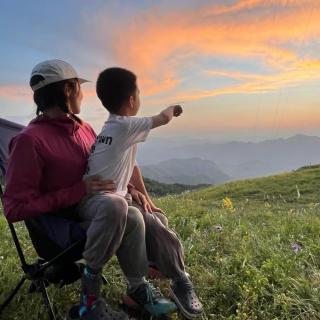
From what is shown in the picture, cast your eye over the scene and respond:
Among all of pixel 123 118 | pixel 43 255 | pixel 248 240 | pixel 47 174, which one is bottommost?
pixel 248 240

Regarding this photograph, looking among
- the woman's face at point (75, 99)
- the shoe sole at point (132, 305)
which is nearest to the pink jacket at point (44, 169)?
the woman's face at point (75, 99)

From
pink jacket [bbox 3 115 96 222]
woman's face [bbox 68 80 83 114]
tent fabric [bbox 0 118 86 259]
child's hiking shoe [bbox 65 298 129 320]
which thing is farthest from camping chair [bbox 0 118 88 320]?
woman's face [bbox 68 80 83 114]

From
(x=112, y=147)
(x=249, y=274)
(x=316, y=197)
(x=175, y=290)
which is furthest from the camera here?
(x=316, y=197)

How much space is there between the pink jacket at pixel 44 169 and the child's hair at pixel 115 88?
393mm

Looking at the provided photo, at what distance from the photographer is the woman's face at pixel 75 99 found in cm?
424

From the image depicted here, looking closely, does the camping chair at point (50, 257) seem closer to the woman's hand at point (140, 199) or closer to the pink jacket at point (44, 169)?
the pink jacket at point (44, 169)

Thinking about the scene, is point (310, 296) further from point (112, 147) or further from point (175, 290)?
point (112, 147)

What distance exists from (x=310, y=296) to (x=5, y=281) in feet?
9.79

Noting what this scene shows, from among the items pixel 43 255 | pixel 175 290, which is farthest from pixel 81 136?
pixel 175 290

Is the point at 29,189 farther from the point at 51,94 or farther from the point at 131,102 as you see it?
the point at 131,102

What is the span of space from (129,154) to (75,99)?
67cm

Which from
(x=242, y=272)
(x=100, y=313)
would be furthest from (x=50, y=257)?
(x=242, y=272)

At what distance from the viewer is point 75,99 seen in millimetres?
4277

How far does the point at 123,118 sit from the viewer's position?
13.2 ft
